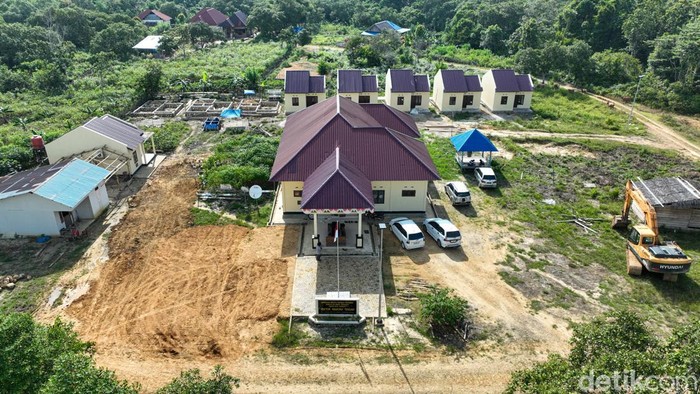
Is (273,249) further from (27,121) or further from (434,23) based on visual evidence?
(434,23)

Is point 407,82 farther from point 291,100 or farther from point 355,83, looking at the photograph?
point 291,100

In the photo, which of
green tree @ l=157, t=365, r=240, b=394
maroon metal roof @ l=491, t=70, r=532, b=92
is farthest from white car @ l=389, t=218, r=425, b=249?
maroon metal roof @ l=491, t=70, r=532, b=92

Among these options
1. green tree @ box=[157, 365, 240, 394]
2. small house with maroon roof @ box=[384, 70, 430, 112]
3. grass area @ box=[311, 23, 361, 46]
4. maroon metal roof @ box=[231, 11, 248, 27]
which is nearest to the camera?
green tree @ box=[157, 365, 240, 394]

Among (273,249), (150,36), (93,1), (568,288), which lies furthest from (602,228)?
(93,1)

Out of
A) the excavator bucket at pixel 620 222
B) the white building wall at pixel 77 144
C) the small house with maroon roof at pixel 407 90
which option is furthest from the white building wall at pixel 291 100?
the excavator bucket at pixel 620 222

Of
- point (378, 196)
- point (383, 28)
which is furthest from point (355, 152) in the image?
point (383, 28)

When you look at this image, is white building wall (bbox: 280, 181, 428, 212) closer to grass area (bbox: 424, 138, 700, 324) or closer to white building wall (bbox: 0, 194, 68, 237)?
grass area (bbox: 424, 138, 700, 324)
